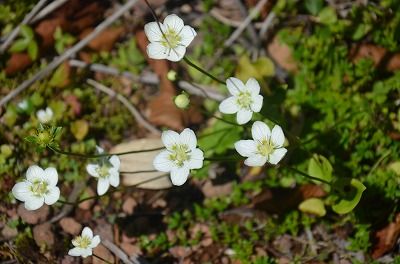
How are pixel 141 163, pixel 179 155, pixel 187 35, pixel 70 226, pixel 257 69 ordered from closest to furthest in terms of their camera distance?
pixel 179 155, pixel 187 35, pixel 70 226, pixel 141 163, pixel 257 69

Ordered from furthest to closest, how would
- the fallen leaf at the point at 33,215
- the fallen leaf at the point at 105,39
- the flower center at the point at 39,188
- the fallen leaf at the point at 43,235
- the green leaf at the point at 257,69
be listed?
the fallen leaf at the point at 105,39 < the green leaf at the point at 257,69 < the fallen leaf at the point at 33,215 < the fallen leaf at the point at 43,235 < the flower center at the point at 39,188

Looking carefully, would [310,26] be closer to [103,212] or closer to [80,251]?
[103,212]

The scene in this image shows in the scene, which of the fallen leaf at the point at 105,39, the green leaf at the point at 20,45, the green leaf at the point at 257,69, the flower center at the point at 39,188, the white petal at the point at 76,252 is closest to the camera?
the white petal at the point at 76,252

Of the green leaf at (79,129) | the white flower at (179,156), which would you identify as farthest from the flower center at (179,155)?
the green leaf at (79,129)

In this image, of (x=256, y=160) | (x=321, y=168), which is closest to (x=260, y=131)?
(x=256, y=160)

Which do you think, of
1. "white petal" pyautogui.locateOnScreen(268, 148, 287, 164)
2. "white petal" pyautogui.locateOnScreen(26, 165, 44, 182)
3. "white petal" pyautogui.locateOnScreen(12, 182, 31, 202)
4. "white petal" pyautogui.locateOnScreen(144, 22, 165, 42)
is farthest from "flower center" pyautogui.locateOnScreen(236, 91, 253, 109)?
"white petal" pyautogui.locateOnScreen(12, 182, 31, 202)

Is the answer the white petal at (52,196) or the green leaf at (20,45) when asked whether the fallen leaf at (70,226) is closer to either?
the white petal at (52,196)

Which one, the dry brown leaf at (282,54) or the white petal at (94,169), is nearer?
the white petal at (94,169)

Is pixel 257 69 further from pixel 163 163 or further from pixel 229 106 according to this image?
pixel 163 163
